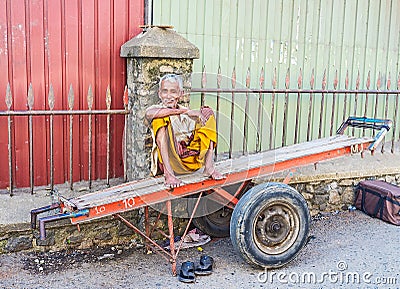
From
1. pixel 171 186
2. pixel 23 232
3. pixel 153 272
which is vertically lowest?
pixel 153 272

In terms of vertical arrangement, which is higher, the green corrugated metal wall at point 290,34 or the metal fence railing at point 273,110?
the green corrugated metal wall at point 290,34

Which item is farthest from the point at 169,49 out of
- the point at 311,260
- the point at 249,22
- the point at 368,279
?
the point at 368,279

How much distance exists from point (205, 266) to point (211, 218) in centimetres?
82

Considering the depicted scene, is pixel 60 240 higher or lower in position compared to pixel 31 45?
lower

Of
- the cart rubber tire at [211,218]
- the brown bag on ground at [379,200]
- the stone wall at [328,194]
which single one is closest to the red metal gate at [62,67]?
the cart rubber tire at [211,218]

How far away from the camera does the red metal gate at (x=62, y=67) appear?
4.83 m

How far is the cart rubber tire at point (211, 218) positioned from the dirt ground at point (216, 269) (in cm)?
11

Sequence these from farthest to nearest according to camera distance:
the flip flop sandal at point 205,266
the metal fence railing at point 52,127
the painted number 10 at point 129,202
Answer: the metal fence railing at point 52,127
the flip flop sandal at point 205,266
the painted number 10 at point 129,202

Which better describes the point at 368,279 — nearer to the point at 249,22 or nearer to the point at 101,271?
the point at 101,271

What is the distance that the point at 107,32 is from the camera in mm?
5223

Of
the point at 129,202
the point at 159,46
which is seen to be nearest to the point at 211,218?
the point at 129,202

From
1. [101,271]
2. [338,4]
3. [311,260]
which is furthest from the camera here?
[338,4]

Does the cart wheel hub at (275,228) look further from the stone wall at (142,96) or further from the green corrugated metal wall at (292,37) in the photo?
the green corrugated metal wall at (292,37)

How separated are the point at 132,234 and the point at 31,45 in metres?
2.16
